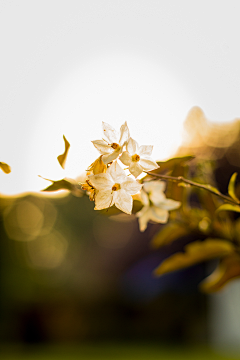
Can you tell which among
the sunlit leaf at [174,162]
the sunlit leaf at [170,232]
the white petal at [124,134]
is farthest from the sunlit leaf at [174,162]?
the sunlit leaf at [170,232]

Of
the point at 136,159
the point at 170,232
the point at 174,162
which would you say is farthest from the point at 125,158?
the point at 170,232

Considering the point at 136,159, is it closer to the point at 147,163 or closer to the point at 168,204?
the point at 147,163

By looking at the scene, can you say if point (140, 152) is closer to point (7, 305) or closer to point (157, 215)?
point (157, 215)

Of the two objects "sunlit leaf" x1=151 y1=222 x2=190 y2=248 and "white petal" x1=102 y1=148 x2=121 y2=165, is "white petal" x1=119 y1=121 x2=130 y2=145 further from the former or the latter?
"sunlit leaf" x1=151 y1=222 x2=190 y2=248

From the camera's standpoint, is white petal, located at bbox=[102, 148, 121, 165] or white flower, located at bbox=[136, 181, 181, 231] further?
white flower, located at bbox=[136, 181, 181, 231]

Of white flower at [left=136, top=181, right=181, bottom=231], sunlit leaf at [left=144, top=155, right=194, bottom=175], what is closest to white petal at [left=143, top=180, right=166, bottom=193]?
white flower at [left=136, top=181, right=181, bottom=231]

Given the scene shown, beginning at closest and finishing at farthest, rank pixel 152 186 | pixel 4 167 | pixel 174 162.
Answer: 1. pixel 4 167
2. pixel 174 162
3. pixel 152 186
